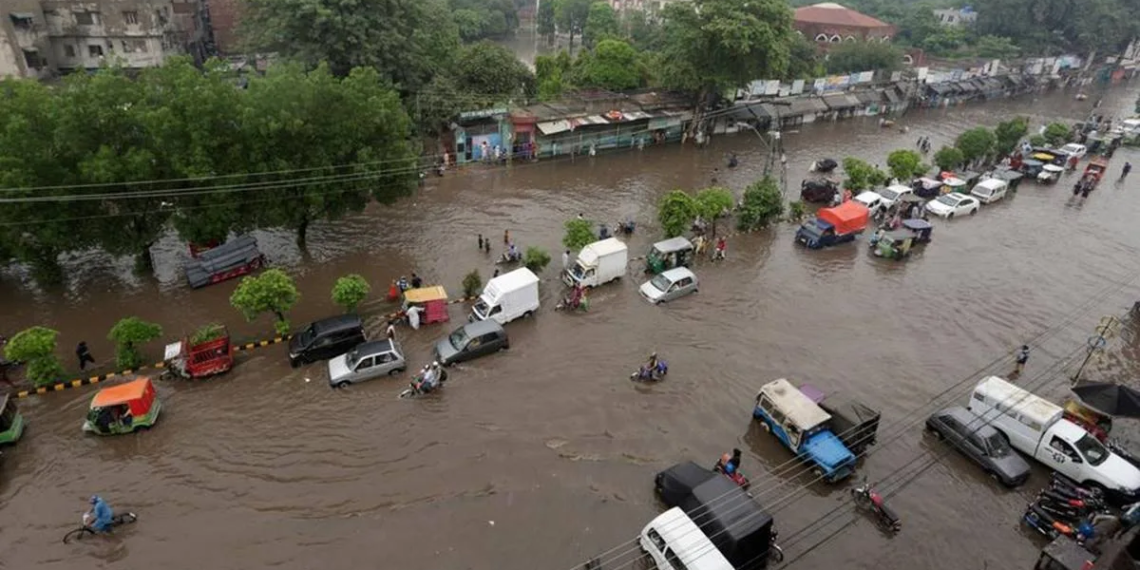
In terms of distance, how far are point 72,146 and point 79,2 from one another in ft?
119

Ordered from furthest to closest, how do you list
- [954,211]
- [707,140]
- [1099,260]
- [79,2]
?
[707,140], [79,2], [954,211], [1099,260]

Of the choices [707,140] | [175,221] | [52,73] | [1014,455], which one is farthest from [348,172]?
[52,73]

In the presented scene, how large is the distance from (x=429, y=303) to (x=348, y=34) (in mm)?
22898

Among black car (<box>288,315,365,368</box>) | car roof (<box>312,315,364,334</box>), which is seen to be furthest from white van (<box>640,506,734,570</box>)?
car roof (<box>312,315,364,334</box>)

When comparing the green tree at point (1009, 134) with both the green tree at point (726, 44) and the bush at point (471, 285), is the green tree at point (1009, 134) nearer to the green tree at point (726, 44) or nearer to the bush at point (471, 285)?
the green tree at point (726, 44)

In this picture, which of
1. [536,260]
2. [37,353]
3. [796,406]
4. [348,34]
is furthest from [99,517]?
[348,34]

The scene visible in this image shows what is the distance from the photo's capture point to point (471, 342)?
2192cm

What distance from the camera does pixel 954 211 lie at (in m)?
37.5

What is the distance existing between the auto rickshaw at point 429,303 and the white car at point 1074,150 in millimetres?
50744

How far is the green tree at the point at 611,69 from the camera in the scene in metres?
53.1

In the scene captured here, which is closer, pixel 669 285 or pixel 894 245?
pixel 669 285

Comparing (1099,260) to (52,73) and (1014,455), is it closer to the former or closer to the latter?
(1014,455)

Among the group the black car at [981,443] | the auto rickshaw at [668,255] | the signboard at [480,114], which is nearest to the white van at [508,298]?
the auto rickshaw at [668,255]

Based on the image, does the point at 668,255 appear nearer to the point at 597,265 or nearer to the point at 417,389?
the point at 597,265
